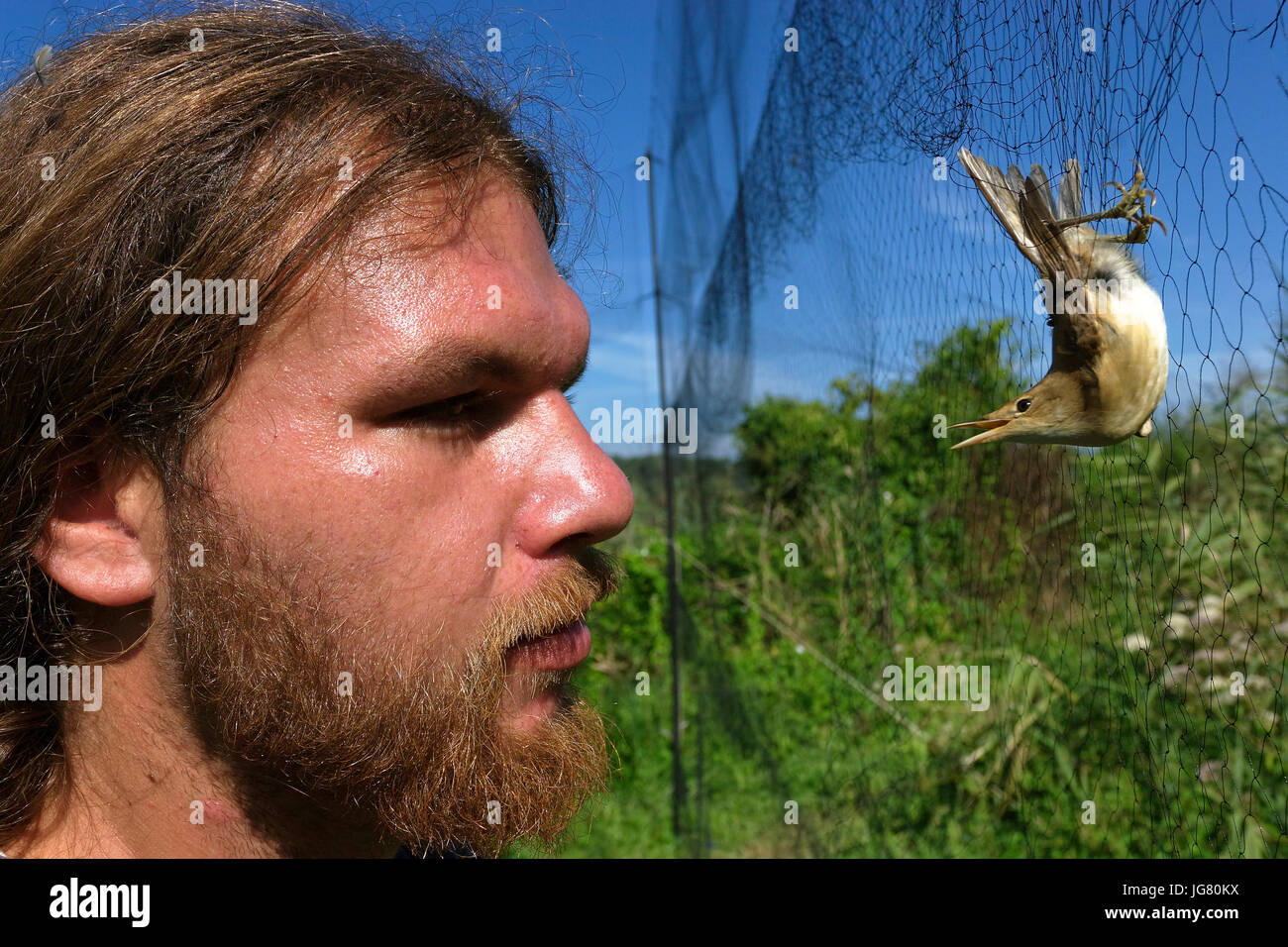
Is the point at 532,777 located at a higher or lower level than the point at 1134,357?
lower

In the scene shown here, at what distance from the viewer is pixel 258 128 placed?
3.50 feet

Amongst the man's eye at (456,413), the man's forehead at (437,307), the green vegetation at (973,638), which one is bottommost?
the green vegetation at (973,638)

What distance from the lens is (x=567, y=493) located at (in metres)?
1.03

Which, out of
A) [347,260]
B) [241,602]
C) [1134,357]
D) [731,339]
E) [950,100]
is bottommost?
[241,602]

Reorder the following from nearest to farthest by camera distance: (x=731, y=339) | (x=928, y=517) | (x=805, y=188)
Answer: (x=805, y=188), (x=928, y=517), (x=731, y=339)

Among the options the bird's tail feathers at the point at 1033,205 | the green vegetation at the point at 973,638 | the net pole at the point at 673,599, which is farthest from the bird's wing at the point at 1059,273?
the net pole at the point at 673,599

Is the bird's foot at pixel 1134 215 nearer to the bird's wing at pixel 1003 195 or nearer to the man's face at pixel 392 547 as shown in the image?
the bird's wing at pixel 1003 195

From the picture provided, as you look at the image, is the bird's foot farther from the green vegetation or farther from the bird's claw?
the green vegetation

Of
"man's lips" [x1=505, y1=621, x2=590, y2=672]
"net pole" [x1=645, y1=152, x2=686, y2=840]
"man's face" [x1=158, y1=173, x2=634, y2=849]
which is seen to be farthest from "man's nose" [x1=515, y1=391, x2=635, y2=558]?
"net pole" [x1=645, y1=152, x2=686, y2=840]

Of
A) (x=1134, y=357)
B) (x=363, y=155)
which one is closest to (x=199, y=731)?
(x=363, y=155)

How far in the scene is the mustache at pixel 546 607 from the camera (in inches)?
39.5
